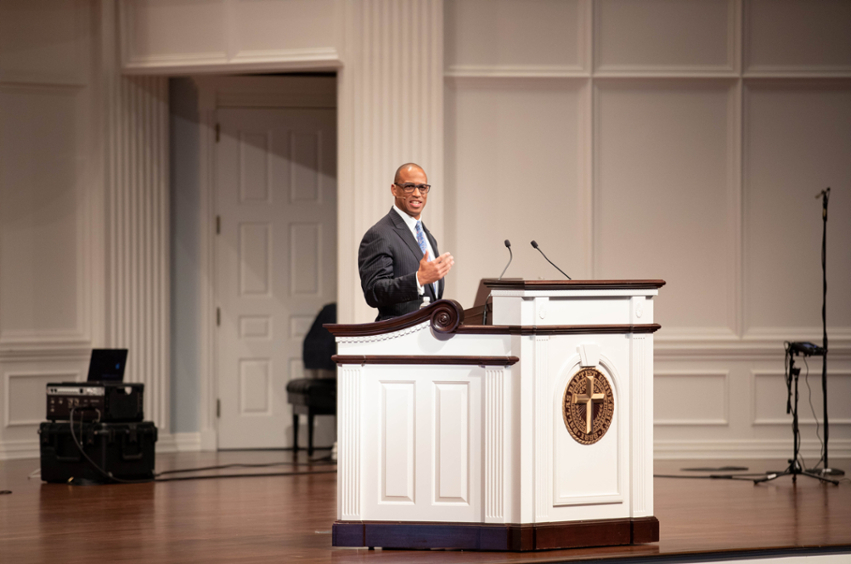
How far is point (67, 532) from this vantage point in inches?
164

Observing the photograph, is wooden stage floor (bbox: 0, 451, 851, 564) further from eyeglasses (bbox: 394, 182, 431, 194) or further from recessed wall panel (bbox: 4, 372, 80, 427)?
eyeglasses (bbox: 394, 182, 431, 194)

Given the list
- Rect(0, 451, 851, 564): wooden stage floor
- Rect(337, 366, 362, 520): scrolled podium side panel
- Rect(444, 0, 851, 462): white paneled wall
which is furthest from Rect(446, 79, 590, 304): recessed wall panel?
Rect(337, 366, 362, 520): scrolled podium side panel

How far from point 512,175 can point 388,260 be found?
287cm

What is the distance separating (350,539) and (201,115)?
15.7ft

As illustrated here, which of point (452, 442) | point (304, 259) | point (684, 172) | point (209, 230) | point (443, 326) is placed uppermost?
point (684, 172)

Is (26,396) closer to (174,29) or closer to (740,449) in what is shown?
(174,29)

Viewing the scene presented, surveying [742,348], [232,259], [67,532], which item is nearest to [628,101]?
[742,348]

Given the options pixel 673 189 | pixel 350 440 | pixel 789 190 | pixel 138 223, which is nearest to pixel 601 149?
pixel 673 189

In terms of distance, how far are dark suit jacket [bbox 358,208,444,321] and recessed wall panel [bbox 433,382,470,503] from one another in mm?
428

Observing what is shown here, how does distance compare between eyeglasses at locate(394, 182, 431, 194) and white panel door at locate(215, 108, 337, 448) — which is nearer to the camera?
eyeglasses at locate(394, 182, 431, 194)

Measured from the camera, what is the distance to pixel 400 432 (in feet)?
11.5

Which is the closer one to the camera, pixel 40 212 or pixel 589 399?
pixel 589 399

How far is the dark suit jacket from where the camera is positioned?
3.76 meters

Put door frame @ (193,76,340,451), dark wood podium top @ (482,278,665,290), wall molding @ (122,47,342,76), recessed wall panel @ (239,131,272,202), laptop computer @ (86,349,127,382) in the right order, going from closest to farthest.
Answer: dark wood podium top @ (482,278,665,290)
laptop computer @ (86,349,127,382)
wall molding @ (122,47,342,76)
door frame @ (193,76,340,451)
recessed wall panel @ (239,131,272,202)
